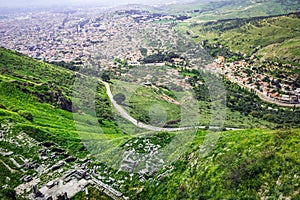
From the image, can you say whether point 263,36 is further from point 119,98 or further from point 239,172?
point 239,172

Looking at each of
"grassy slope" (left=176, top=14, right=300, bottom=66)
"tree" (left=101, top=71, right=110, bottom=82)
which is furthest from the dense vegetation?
"grassy slope" (left=176, top=14, right=300, bottom=66)

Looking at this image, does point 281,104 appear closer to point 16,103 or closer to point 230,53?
point 230,53

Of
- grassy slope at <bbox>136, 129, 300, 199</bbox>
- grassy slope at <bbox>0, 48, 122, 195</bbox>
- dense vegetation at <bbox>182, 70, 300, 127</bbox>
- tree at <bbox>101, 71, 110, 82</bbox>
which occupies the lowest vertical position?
dense vegetation at <bbox>182, 70, 300, 127</bbox>

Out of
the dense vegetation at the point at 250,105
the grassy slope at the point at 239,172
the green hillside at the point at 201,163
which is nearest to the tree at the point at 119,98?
the green hillside at the point at 201,163

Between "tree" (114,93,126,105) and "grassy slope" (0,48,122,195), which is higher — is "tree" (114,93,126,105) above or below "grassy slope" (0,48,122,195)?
below

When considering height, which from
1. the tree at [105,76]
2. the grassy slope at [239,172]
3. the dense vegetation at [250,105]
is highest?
the grassy slope at [239,172]

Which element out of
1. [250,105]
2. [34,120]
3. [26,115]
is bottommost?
[250,105]

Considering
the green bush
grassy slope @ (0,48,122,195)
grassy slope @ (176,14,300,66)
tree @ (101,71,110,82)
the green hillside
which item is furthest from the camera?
grassy slope @ (176,14,300,66)

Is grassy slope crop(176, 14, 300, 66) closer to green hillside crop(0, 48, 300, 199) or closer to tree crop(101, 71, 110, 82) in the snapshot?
tree crop(101, 71, 110, 82)

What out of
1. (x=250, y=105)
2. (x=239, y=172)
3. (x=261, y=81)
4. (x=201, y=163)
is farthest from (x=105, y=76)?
(x=239, y=172)

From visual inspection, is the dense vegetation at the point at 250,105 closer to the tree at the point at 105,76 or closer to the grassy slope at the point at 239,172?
the tree at the point at 105,76

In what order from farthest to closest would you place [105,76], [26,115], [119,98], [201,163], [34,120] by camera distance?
[105,76]
[119,98]
[34,120]
[26,115]
[201,163]
